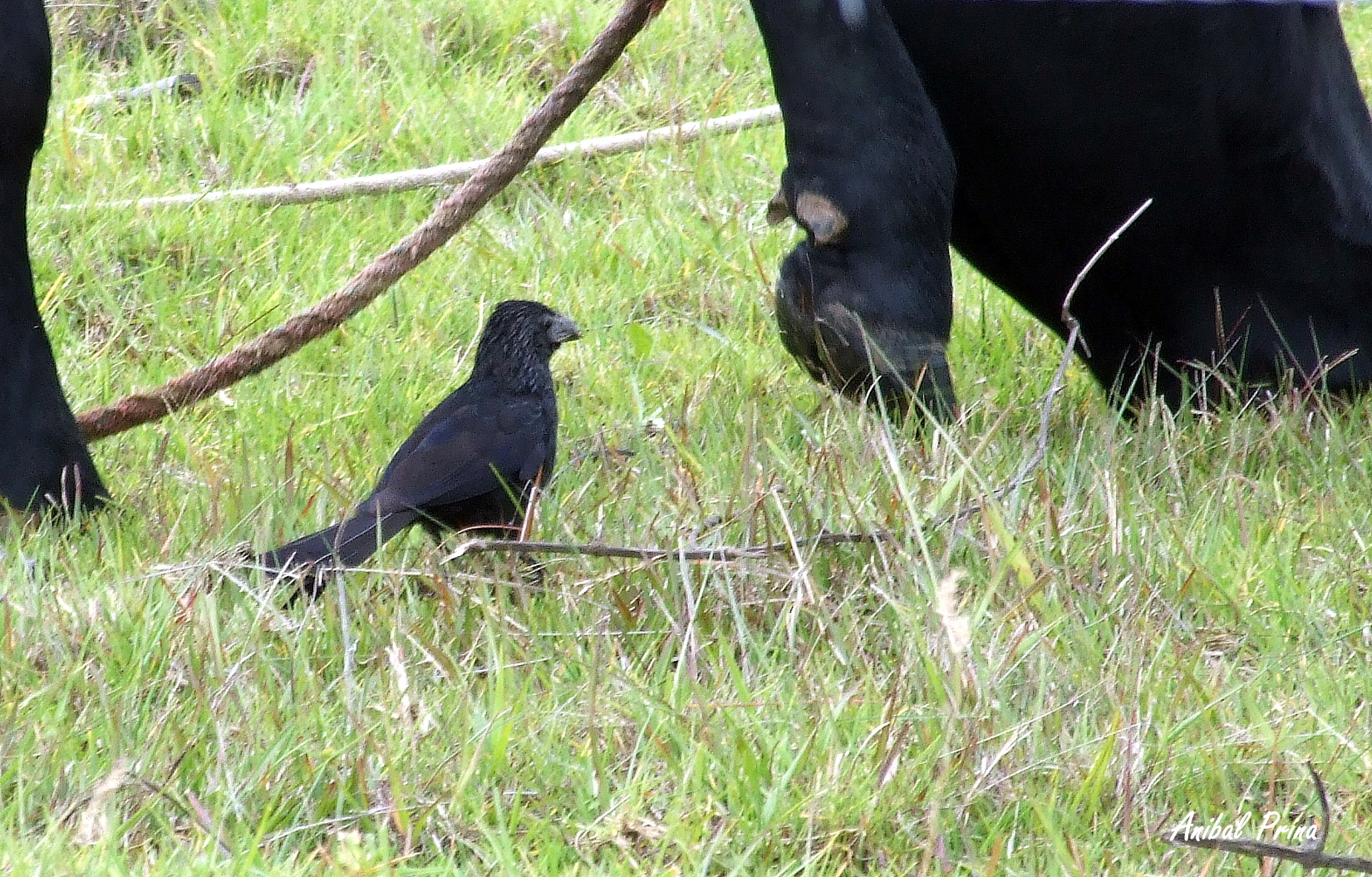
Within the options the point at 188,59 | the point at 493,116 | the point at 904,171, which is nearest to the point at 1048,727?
the point at 904,171

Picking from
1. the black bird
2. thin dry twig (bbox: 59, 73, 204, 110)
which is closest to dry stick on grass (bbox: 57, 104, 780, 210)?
thin dry twig (bbox: 59, 73, 204, 110)

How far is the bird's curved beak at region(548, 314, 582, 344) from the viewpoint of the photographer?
12.6 ft

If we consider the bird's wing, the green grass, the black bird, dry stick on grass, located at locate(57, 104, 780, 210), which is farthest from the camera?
dry stick on grass, located at locate(57, 104, 780, 210)

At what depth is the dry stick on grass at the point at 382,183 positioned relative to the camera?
4836 mm

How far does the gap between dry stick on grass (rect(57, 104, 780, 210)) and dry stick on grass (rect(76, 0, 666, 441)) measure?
4.14 ft

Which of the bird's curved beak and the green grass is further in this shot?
the bird's curved beak

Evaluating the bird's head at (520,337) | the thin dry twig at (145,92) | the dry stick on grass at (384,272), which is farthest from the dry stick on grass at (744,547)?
the thin dry twig at (145,92)

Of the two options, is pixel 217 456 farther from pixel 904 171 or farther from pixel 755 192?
pixel 755 192

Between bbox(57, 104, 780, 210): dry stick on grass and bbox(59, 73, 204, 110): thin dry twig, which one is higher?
bbox(59, 73, 204, 110): thin dry twig

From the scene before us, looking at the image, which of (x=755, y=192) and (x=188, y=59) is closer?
(x=755, y=192)

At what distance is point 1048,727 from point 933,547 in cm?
58

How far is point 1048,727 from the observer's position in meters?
2.37

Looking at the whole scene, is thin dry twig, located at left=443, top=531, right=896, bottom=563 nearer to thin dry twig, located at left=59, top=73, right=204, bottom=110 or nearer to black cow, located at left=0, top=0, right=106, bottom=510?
black cow, located at left=0, top=0, right=106, bottom=510

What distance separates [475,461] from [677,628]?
0.72 m
